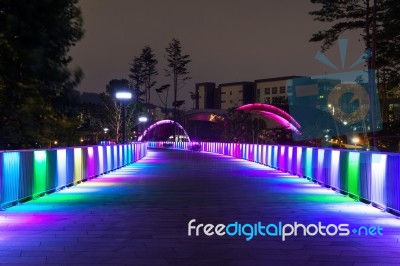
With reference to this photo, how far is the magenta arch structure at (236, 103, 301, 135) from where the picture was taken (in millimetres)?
82531

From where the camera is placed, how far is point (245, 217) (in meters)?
12.3

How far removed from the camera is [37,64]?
312 inches

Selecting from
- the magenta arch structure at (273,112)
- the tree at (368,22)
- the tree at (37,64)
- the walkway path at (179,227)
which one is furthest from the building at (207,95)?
the tree at (37,64)

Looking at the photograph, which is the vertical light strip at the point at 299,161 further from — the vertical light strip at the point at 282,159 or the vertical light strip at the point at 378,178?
the vertical light strip at the point at 378,178

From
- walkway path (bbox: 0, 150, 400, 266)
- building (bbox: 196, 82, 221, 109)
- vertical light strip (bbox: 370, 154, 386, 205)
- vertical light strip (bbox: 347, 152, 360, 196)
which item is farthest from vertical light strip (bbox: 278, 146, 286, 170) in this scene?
building (bbox: 196, 82, 221, 109)

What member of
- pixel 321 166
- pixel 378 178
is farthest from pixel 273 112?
pixel 378 178

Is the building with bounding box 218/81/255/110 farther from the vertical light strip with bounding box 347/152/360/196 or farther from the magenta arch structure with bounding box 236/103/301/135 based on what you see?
the vertical light strip with bounding box 347/152/360/196

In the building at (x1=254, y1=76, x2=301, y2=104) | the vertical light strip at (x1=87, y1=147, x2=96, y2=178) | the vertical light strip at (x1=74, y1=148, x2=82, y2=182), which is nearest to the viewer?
the vertical light strip at (x1=74, y1=148, x2=82, y2=182)

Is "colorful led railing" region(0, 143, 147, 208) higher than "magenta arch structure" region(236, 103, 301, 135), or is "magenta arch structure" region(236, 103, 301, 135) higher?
"magenta arch structure" region(236, 103, 301, 135)

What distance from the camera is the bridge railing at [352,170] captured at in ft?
41.9

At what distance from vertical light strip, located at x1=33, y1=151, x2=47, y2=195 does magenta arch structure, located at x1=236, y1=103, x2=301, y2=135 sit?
2551 inches

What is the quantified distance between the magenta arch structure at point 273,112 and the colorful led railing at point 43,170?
57514 mm

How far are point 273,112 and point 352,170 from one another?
232 feet

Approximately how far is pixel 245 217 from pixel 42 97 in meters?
5.56
